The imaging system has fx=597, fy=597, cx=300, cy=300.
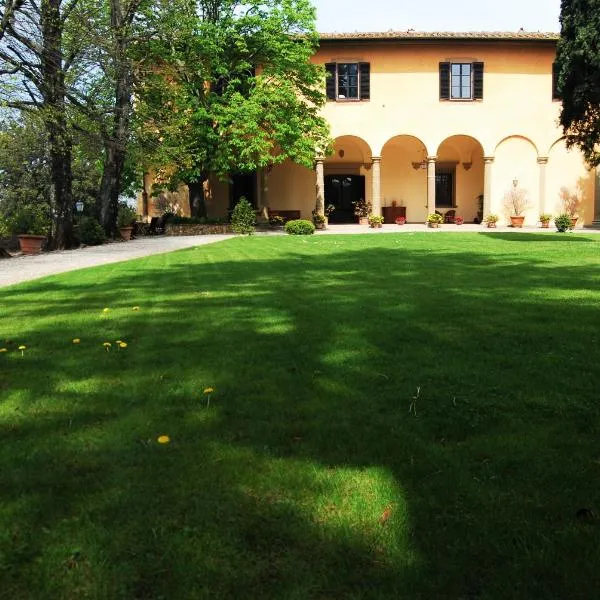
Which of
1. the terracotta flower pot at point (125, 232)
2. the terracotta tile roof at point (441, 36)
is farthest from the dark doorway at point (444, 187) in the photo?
the terracotta flower pot at point (125, 232)

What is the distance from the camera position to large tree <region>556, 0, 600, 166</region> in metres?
15.4

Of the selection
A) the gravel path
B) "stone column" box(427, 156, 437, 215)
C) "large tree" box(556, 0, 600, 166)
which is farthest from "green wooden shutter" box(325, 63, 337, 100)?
the gravel path

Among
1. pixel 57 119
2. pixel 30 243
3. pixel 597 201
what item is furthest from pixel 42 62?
pixel 597 201

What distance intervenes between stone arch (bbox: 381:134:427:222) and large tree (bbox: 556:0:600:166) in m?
13.8

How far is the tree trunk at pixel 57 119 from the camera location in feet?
51.6

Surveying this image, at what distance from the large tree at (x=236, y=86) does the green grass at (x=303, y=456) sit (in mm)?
18279

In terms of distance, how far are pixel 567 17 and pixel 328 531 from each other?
18.1 meters

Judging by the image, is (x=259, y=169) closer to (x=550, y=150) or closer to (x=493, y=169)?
(x=493, y=169)

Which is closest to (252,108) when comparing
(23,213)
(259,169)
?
(259,169)

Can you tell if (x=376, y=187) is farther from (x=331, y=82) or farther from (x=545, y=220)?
(x=545, y=220)

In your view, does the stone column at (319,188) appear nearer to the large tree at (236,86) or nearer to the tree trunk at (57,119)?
the large tree at (236,86)

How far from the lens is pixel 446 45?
27.3 m

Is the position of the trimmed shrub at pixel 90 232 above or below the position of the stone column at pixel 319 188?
below

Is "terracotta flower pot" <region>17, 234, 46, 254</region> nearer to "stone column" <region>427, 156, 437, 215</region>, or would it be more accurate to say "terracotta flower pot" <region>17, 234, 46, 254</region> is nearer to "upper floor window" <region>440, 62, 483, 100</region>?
"stone column" <region>427, 156, 437, 215</region>
